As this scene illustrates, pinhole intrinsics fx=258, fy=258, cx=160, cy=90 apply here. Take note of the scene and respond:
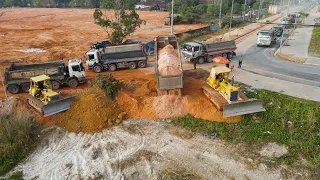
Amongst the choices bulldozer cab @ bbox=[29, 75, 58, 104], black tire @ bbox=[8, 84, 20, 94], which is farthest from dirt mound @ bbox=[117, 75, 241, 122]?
black tire @ bbox=[8, 84, 20, 94]

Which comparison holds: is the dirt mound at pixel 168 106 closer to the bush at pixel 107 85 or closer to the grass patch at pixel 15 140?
the bush at pixel 107 85

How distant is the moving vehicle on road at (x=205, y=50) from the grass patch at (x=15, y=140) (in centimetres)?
1612

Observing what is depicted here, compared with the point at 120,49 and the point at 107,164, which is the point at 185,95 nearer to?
the point at 107,164

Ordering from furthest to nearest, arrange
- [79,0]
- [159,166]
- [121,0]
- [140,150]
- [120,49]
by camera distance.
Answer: [79,0], [121,0], [120,49], [140,150], [159,166]

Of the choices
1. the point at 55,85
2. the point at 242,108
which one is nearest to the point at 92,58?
the point at 55,85

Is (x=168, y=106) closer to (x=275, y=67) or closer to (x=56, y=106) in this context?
(x=56, y=106)

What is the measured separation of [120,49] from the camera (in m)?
24.6

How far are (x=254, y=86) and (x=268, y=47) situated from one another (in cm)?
1701

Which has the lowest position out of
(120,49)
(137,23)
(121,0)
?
(120,49)

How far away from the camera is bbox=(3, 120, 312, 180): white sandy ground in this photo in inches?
432

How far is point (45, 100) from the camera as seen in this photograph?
1570cm

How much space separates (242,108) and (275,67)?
1261cm

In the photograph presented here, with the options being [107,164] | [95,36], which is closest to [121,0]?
[95,36]

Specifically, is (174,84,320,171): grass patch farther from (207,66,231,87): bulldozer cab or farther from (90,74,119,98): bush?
(90,74,119,98): bush
